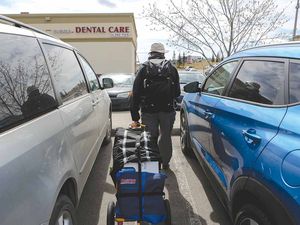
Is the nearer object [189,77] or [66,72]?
[66,72]

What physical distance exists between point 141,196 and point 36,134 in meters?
1.17

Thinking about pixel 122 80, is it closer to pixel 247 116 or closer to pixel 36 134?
pixel 247 116

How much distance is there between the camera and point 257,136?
2.26 meters

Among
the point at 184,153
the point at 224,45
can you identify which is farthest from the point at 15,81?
the point at 224,45

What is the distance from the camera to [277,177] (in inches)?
75.8

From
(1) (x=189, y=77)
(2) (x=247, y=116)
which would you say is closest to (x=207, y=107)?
(2) (x=247, y=116)

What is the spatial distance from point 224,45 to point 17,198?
35.6 feet

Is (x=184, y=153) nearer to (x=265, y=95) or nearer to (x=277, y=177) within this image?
(x=265, y=95)

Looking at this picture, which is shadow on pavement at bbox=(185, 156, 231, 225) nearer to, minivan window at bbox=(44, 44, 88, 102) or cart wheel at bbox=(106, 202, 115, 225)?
cart wheel at bbox=(106, 202, 115, 225)

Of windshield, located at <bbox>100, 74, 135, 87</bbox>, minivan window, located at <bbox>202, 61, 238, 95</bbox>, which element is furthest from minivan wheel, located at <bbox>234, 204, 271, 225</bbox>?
windshield, located at <bbox>100, 74, 135, 87</bbox>

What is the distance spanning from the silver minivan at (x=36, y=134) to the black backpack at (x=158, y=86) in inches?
49.8

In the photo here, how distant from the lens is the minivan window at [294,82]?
214cm

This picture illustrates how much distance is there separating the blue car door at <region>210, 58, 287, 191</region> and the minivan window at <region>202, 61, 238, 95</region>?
261 mm

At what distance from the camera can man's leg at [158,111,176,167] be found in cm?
452
